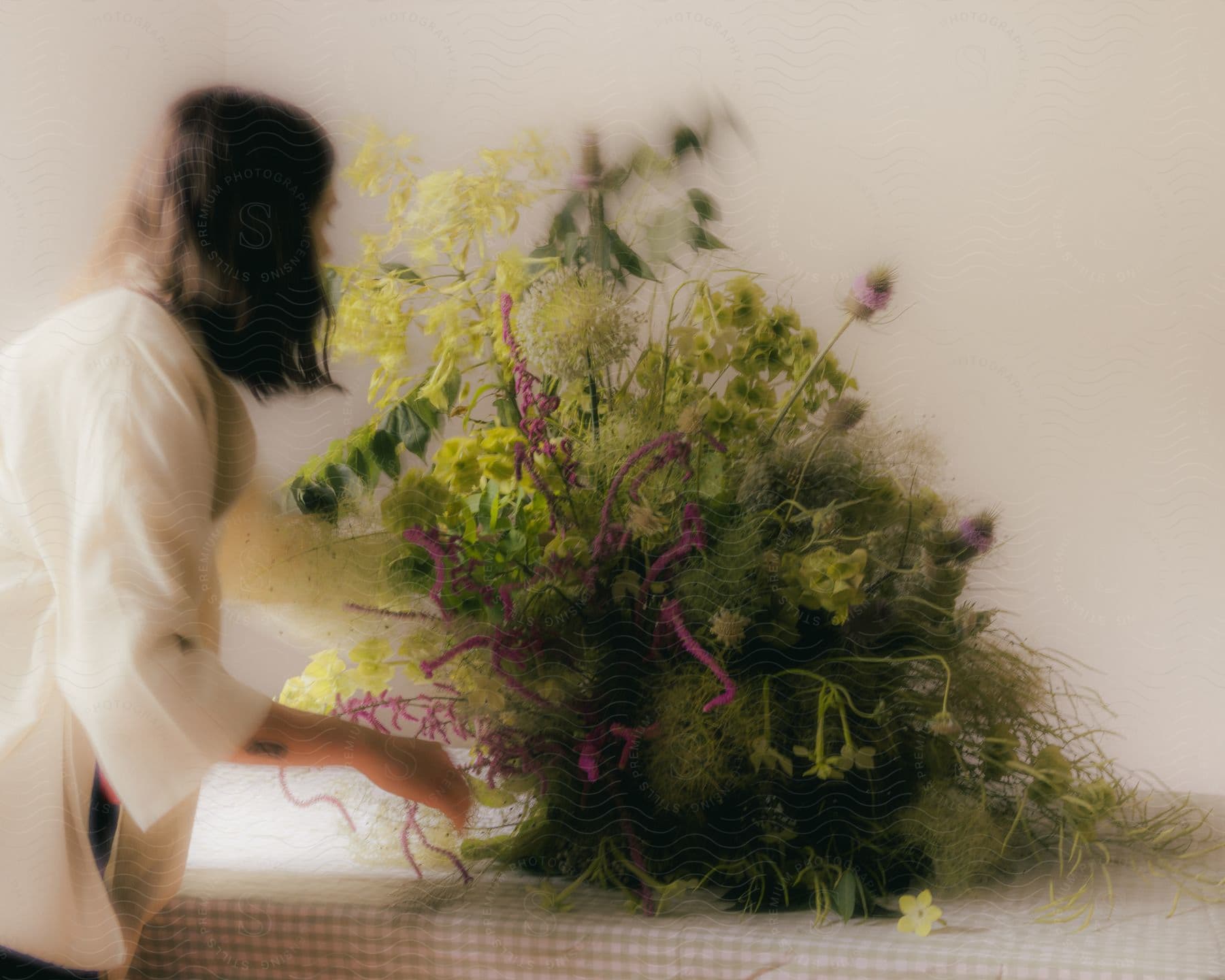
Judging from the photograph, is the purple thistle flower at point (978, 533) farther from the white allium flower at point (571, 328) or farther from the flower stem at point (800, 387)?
the white allium flower at point (571, 328)

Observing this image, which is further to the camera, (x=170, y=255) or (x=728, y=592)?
(x=170, y=255)

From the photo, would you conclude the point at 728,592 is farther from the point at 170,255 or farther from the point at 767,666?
the point at 170,255

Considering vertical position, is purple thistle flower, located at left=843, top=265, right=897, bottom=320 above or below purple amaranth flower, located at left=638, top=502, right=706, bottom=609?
above

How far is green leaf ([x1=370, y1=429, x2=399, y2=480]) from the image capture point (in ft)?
2.16

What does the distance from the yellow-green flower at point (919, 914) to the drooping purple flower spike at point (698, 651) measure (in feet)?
0.49

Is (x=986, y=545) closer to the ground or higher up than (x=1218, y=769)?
higher up

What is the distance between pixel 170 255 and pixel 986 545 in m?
0.55

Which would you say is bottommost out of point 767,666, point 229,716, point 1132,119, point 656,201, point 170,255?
point 229,716

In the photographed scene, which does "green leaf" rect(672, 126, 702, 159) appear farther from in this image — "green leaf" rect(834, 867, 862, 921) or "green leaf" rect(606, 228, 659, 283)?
"green leaf" rect(834, 867, 862, 921)

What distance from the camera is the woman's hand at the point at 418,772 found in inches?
22.9

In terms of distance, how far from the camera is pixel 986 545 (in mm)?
592

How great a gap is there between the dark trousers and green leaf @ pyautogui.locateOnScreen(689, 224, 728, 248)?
1.67 feet

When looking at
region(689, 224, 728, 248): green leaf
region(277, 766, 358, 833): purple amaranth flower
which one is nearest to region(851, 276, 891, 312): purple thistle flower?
region(689, 224, 728, 248): green leaf

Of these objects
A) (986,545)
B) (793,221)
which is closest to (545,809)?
(986,545)
